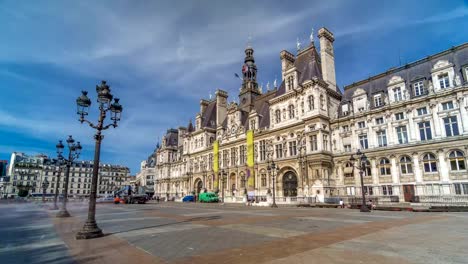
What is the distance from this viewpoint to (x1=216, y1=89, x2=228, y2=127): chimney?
6425 cm

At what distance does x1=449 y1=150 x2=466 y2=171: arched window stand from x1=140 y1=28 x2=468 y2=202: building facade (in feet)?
0.26

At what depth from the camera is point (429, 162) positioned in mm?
28469

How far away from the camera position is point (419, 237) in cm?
878

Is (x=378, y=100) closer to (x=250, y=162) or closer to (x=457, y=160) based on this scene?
(x=457, y=160)

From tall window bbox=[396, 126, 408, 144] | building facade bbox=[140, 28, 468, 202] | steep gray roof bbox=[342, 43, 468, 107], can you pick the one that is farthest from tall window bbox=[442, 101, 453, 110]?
tall window bbox=[396, 126, 408, 144]

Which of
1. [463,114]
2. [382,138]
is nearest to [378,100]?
[382,138]

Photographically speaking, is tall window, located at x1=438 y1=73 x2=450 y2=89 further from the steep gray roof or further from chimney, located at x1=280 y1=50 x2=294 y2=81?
chimney, located at x1=280 y1=50 x2=294 y2=81

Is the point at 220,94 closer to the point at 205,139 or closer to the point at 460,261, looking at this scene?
the point at 205,139

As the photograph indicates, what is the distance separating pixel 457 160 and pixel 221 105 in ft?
160

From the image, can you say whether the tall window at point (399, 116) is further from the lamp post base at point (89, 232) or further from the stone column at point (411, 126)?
the lamp post base at point (89, 232)

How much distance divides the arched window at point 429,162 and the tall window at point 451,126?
2915 mm

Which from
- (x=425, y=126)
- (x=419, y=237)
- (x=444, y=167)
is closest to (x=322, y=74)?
(x=425, y=126)

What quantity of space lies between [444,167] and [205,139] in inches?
1816

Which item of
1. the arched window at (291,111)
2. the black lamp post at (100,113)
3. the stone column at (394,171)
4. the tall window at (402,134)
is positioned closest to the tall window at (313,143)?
the arched window at (291,111)
